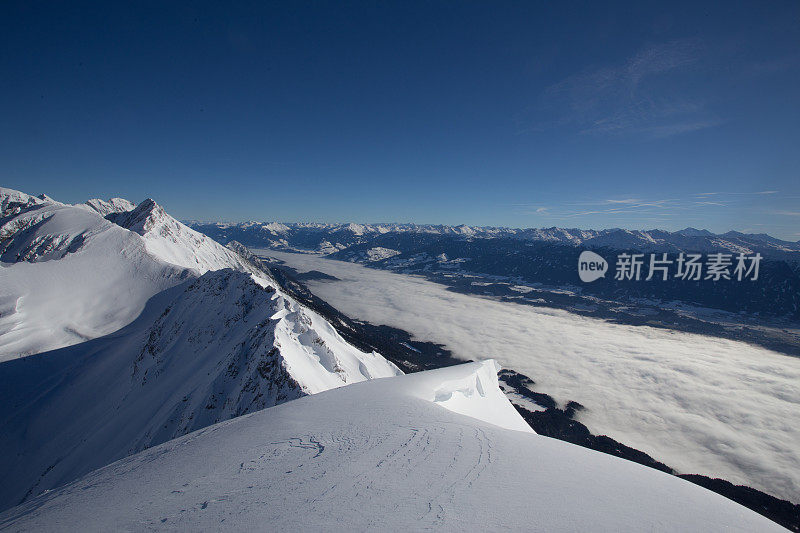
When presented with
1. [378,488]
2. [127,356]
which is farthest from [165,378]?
[378,488]

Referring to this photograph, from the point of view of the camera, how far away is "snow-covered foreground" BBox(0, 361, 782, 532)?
19.9ft

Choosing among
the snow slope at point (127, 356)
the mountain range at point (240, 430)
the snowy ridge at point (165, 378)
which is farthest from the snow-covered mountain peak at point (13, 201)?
the snowy ridge at point (165, 378)

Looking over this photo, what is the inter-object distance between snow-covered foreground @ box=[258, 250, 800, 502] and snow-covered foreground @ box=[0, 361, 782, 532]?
79.0 meters

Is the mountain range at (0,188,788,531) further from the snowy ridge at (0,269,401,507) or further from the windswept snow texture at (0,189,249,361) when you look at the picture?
the windswept snow texture at (0,189,249,361)

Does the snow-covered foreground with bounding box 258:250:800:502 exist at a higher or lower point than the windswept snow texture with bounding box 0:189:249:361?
lower

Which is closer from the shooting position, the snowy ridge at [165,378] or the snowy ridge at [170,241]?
the snowy ridge at [165,378]

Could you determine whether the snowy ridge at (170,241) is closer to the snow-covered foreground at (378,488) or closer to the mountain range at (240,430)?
the mountain range at (240,430)

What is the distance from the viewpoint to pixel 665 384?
92312 mm

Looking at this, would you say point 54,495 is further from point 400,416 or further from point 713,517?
point 713,517

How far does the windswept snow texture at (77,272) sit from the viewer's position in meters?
66.8

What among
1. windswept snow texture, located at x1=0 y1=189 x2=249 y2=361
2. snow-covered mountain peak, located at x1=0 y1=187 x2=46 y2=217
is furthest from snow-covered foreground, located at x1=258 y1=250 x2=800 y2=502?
snow-covered mountain peak, located at x1=0 y1=187 x2=46 y2=217

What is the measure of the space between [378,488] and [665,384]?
124704mm

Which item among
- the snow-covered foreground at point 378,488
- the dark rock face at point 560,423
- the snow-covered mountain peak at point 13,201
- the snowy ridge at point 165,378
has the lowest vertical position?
the dark rock face at point 560,423

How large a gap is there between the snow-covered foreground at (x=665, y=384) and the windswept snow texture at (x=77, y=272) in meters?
97.0
